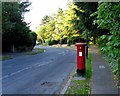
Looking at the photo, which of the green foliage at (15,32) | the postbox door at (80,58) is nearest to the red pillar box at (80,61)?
the postbox door at (80,58)

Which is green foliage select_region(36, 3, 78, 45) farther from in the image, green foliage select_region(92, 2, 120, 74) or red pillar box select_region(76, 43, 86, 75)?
green foliage select_region(92, 2, 120, 74)

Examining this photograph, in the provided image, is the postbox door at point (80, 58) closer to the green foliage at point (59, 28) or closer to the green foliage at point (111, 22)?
the green foliage at point (111, 22)

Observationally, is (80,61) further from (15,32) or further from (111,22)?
(15,32)

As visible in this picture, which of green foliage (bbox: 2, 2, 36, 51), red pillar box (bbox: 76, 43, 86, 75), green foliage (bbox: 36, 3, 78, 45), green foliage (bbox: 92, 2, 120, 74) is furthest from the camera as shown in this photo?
green foliage (bbox: 36, 3, 78, 45)

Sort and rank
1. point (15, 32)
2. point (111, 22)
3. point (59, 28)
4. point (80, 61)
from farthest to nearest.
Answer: point (59, 28) → point (15, 32) → point (80, 61) → point (111, 22)

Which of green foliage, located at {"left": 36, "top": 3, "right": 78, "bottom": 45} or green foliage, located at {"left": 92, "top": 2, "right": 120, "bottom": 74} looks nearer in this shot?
green foliage, located at {"left": 92, "top": 2, "right": 120, "bottom": 74}

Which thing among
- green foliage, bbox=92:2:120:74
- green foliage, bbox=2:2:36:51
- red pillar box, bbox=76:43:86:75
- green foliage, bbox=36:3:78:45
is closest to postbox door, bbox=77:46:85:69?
red pillar box, bbox=76:43:86:75

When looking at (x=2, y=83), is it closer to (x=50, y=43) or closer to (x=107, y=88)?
(x=107, y=88)

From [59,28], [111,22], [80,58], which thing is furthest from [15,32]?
[111,22]

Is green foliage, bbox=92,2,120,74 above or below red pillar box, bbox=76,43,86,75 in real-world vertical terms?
above

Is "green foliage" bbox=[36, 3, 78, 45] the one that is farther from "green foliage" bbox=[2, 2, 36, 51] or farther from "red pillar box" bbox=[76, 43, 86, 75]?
"red pillar box" bbox=[76, 43, 86, 75]

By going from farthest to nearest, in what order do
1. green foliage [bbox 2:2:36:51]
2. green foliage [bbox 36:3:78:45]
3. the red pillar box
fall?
green foliage [bbox 36:3:78:45] → green foliage [bbox 2:2:36:51] → the red pillar box

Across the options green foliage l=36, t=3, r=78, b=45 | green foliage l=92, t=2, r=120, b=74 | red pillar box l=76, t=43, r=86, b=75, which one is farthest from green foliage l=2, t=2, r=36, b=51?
green foliage l=92, t=2, r=120, b=74

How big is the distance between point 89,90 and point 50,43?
84.2 metres
